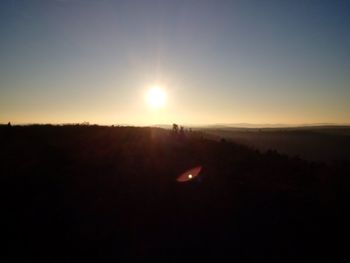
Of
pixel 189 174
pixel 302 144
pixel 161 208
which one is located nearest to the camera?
pixel 161 208

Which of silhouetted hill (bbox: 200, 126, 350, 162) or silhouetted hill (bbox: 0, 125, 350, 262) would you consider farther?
silhouetted hill (bbox: 200, 126, 350, 162)

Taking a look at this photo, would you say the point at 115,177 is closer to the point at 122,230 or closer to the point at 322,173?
the point at 122,230

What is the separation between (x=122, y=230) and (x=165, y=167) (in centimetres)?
583

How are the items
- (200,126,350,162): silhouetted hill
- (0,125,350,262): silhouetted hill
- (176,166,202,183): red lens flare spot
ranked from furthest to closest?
(200,126,350,162): silhouetted hill
(176,166,202,183): red lens flare spot
(0,125,350,262): silhouetted hill

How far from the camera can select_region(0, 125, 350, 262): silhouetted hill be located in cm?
905

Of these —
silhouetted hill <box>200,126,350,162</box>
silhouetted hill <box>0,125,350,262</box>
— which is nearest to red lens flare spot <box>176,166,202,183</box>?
silhouetted hill <box>0,125,350,262</box>

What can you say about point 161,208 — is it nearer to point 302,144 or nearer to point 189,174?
point 189,174

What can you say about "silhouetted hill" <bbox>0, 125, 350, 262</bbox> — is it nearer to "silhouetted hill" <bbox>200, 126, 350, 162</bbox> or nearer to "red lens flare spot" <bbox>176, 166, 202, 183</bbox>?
"red lens flare spot" <bbox>176, 166, 202, 183</bbox>

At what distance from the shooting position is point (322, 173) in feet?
55.3

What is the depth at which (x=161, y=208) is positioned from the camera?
11.2m

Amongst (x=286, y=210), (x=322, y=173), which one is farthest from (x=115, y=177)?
(x=322, y=173)

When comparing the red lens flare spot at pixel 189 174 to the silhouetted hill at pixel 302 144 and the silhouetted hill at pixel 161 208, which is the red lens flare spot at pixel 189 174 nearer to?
the silhouetted hill at pixel 161 208

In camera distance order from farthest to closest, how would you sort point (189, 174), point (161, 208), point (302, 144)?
point (302, 144) < point (189, 174) < point (161, 208)

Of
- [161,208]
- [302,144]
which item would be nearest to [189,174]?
[161,208]
